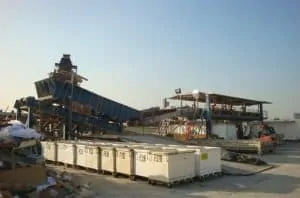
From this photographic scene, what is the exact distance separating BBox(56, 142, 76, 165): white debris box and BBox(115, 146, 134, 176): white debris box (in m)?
3.55

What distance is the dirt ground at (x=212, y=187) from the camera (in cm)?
1177

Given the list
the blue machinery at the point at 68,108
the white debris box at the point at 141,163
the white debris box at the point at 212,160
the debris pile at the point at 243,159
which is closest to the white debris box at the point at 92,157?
the white debris box at the point at 141,163

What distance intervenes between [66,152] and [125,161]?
4.89 m

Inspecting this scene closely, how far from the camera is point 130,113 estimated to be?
27.3 meters

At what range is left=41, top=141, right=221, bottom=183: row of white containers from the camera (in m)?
13.1

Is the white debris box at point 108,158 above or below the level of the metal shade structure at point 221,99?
below

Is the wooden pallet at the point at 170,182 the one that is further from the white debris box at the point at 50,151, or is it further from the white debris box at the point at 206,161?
the white debris box at the point at 50,151

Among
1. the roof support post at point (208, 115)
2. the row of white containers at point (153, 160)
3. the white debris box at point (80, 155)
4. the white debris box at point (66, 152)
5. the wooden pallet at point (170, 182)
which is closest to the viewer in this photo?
the wooden pallet at point (170, 182)

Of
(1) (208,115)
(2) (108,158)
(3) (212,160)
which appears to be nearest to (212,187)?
(3) (212,160)

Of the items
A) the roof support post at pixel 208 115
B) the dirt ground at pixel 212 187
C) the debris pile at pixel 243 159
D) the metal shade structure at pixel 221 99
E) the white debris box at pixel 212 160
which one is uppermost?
the metal shade structure at pixel 221 99

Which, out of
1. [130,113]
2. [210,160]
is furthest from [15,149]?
[130,113]

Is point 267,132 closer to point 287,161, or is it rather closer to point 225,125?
point 225,125

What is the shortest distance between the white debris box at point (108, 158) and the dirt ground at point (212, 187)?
0.39 m

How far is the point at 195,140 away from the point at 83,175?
1403 cm
